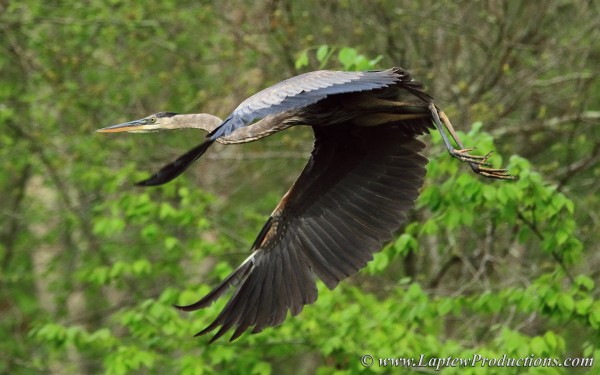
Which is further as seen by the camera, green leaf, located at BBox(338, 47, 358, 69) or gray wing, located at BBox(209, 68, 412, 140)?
green leaf, located at BBox(338, 47, 358, 69)

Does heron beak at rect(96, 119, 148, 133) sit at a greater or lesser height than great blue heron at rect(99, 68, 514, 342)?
greater

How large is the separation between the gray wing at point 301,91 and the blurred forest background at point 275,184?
1.17 metres

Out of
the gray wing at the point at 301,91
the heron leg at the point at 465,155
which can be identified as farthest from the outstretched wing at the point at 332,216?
the gray wing at the point at 301,91

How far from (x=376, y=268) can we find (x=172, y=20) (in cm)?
511

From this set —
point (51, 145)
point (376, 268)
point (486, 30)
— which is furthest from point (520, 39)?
point (51, 145)

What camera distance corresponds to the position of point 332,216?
747 cm

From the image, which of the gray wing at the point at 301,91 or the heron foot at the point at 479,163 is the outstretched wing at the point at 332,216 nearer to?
the heron foot at the point at 479,163

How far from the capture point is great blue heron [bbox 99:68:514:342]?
6.95m

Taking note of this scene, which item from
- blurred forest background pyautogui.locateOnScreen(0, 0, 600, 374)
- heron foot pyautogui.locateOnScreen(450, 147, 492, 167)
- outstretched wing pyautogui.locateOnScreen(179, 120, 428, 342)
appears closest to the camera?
heron foot pyautogui.locateOnScreen(450, 147, 492, 167)

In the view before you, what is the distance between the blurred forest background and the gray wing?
3.83 feet

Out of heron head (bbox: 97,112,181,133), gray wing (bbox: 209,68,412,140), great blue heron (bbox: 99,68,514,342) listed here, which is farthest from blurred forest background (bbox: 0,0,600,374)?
gray wing (bbox: 209,68,412,140)

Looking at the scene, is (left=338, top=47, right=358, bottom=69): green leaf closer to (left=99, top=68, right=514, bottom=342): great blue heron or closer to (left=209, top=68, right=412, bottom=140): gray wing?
(left=99, top=68, right=514, bottom=342): great blue heron

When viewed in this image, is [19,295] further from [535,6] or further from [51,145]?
[535,6]

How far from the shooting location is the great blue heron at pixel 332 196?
6.95 meters
